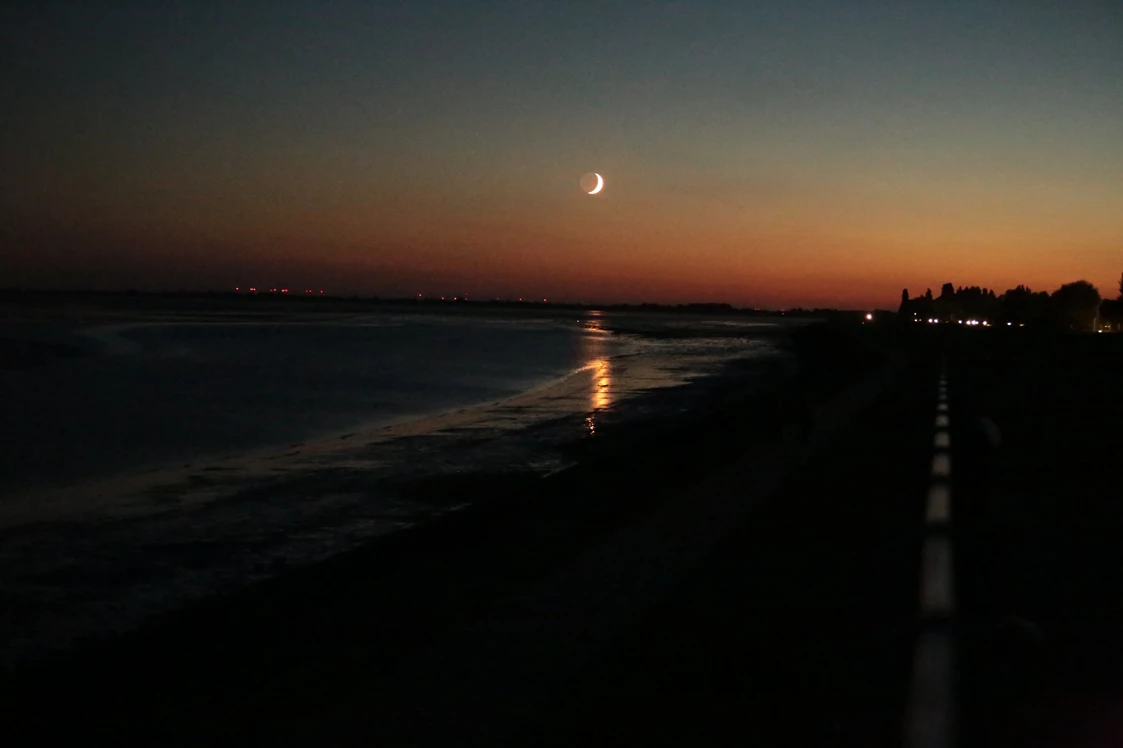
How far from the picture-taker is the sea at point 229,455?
9219 millimetres

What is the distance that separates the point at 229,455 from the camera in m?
17.2

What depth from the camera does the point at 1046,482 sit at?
516 inches

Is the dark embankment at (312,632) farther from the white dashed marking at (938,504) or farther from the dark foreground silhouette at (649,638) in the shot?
the white dashed marking at (938,504)

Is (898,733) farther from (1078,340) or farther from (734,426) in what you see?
(1078,340)

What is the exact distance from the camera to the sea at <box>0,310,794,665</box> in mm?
9219

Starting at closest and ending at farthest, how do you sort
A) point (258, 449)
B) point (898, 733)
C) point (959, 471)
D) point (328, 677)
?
point (898, 733) → point (328, 677) → point (959, 471) → point (258, 449)

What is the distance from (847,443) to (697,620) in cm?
1050

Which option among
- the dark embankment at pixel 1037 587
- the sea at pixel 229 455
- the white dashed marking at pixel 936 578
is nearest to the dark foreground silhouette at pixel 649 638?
the dark embankment at pixel 1037 587

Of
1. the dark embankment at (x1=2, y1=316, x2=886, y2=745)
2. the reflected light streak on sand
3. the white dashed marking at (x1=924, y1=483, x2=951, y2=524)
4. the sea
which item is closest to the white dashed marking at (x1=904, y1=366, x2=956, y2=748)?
the white dashed marking at (x1=924, y1=483, x2=951, y2=524)

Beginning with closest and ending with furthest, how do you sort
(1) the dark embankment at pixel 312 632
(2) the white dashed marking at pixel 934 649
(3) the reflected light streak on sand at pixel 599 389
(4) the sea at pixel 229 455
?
(2) the white dashed marking at pixel 934 649 < (1) the dark embankment at pixel 312 632 < (4) the sea at pixel 229 455 < (3) the reflected light streak on sand at pixel 599 389

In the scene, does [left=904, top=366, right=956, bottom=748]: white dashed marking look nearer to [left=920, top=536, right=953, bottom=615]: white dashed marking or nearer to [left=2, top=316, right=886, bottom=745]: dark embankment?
[left=920, top=536, right=953, bottom=615]: white dashed marking

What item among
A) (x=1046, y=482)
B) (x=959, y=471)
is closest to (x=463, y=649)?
(x=959, y=471)

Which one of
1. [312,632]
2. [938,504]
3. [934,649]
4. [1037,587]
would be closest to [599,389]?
[938,504]

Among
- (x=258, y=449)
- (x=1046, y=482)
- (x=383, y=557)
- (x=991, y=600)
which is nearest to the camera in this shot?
(x=991, y=600)
